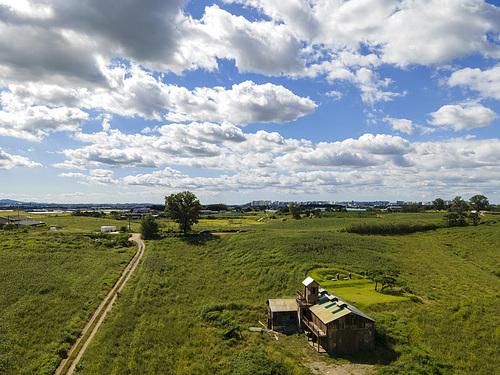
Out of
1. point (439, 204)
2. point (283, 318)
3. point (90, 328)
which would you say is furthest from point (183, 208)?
point (439, 204)

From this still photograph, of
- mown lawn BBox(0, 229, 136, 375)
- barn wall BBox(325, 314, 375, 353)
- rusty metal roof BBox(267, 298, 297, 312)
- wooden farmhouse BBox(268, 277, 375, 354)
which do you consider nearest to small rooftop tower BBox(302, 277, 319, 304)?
wooden farmhouse BBox(268, 277, 375, 354)

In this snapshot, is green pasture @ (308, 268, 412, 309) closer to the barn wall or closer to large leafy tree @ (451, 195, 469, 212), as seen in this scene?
the barn wall

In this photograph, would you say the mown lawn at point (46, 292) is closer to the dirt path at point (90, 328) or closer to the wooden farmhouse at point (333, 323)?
the dirt path at point (90, 328)

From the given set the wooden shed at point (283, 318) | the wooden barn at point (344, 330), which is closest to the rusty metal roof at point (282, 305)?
the wooden shed at point (283, 318)

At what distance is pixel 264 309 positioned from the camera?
1384 inches

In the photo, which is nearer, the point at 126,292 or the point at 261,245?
the point at 126,292

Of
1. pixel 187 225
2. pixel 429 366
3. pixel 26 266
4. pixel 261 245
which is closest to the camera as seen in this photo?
pixel 429 366

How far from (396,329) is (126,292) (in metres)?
37.0

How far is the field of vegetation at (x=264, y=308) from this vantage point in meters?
23.4

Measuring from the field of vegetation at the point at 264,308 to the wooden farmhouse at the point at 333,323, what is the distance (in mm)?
1074

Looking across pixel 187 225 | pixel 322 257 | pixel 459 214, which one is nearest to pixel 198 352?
pixel 322 257

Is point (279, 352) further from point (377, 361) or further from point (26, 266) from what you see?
point (26, 266)

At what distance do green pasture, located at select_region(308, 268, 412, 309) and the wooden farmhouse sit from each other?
6.93 metres

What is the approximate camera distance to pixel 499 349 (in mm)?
24484
